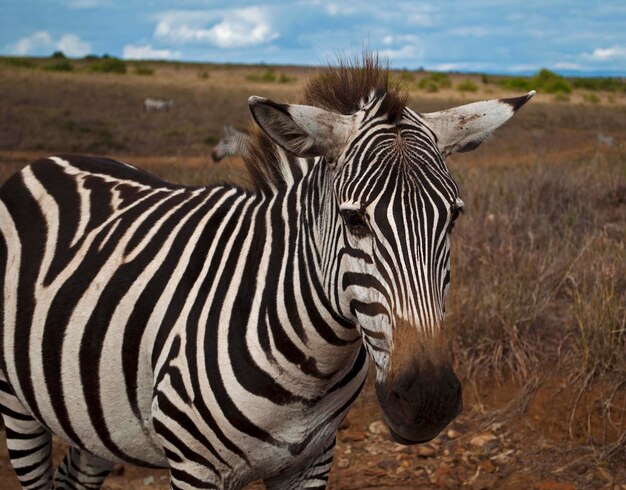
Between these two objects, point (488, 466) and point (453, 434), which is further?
point (453, 434)

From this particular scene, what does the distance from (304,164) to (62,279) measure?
48.5 inches

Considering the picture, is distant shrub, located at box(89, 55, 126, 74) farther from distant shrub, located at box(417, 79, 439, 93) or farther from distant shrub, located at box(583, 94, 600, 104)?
distant shrub, located at box(583, 94, 600, 104)

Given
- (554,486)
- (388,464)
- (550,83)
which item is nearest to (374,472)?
(388,464)

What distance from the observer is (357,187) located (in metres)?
2.33

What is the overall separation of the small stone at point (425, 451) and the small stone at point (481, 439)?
0.98ft

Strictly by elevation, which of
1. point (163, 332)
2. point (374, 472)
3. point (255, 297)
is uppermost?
point (255, 297)

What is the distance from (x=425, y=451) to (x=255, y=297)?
9.40 ft

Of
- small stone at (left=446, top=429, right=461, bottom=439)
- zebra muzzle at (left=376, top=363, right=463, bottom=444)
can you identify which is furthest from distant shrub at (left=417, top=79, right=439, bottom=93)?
zebra muzzle at (left=376, top=363, right=463, bottom=444)

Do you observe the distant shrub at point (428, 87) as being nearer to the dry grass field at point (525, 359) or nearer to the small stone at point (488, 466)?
the dry grass field at point (525, 359)

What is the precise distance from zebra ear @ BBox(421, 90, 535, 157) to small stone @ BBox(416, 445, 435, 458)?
2.99 meters

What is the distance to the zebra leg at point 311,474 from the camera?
310cm

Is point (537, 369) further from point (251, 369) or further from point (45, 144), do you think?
point (45, 144)

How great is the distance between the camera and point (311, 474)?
3.11 m

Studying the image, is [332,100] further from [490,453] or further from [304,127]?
[490,453]
